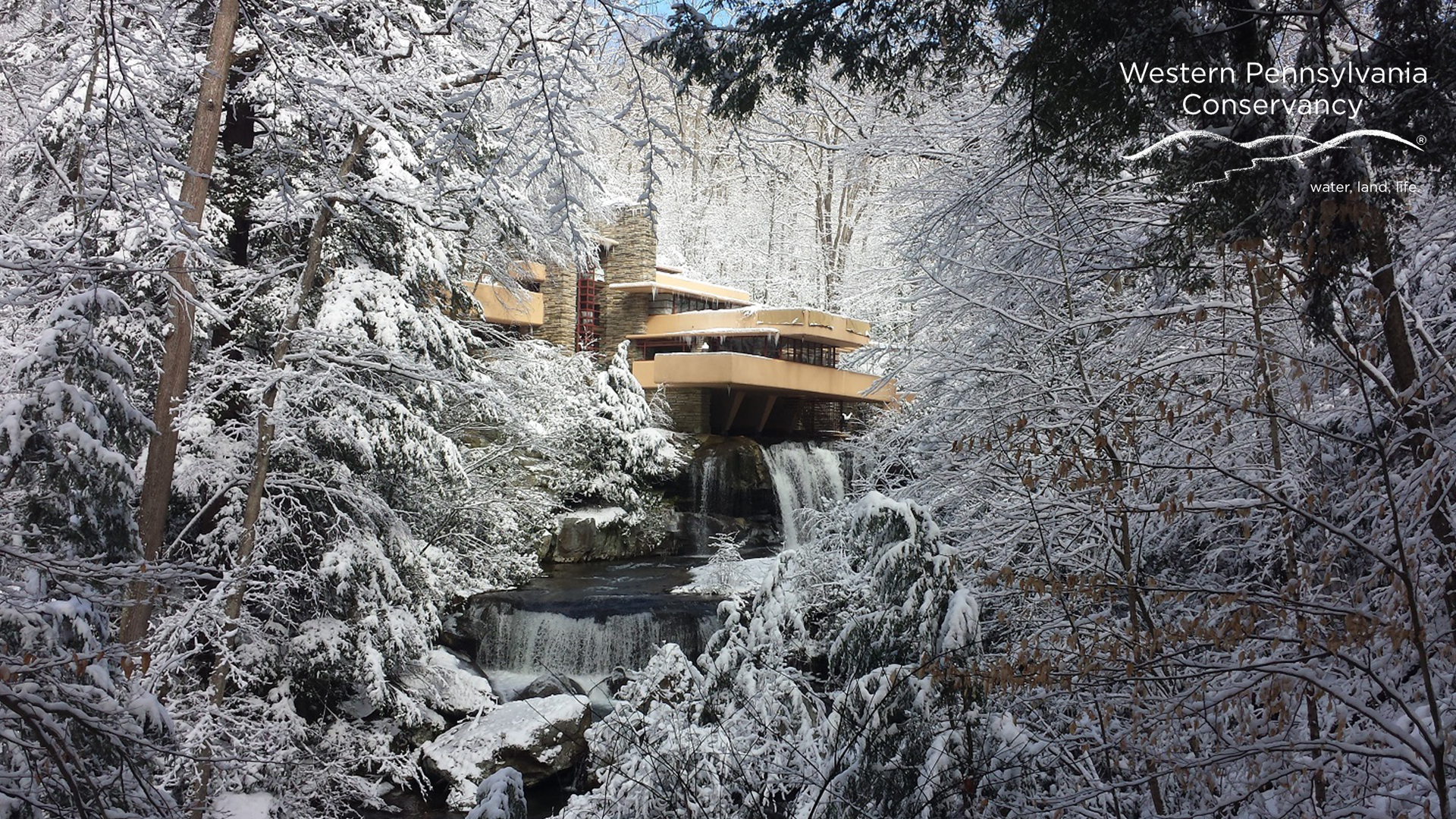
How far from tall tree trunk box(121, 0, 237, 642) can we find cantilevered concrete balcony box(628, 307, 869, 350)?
582 inches

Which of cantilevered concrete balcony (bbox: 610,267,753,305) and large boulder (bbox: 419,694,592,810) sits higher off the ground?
cantilevered concrete balcony (bbox: 610,267,753,305)

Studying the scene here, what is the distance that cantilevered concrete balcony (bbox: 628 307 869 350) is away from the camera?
20688mm

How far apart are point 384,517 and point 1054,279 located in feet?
22.1

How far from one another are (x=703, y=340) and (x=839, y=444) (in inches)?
437

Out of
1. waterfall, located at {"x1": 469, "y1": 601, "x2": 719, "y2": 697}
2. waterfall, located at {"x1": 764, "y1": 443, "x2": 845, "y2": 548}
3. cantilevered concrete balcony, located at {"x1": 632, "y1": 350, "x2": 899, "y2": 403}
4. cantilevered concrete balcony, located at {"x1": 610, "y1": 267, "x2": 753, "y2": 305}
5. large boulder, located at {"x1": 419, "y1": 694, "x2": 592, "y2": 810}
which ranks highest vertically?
cantilevered concrete balcony, located at {"x1": 610, "y1": 267, "x2": 753, "y2": 305}

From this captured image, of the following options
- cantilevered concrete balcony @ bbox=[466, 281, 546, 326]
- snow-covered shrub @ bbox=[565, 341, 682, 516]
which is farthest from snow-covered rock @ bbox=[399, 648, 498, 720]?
cantilevered concrete balcony @ bbox=[466, 281, 546, 326]

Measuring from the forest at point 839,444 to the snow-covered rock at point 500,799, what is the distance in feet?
0.22

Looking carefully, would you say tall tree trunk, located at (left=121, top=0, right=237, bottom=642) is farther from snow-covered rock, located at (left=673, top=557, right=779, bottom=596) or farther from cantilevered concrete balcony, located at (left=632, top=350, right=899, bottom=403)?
cantilevered concrete balcony, located at (left=632, top=350, right=899, bottom=403)

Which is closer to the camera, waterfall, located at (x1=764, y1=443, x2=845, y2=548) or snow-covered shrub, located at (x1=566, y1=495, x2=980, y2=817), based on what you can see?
snow-covered shrub, located at (x1=566, y1=495, x2=980, y2=817)

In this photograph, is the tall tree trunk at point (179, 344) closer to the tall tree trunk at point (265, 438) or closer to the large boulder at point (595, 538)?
the tall tree trunk at point (265, 438)

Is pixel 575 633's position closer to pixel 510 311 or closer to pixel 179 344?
pixel 179 344

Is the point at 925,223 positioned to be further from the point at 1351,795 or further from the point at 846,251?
the point at 846,251

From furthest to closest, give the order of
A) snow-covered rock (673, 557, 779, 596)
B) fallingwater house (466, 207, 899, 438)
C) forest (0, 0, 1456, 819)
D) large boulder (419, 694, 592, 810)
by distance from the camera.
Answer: fallingwater house (466, 207, 899, 438), snow-covered rock (673, 557, 779, 596), large boulder (419, 694, 592, 810), forest (0, 0, 1456, 819)

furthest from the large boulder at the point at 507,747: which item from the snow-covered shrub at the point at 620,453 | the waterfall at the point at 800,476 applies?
the waterfall at the point at 800,476
